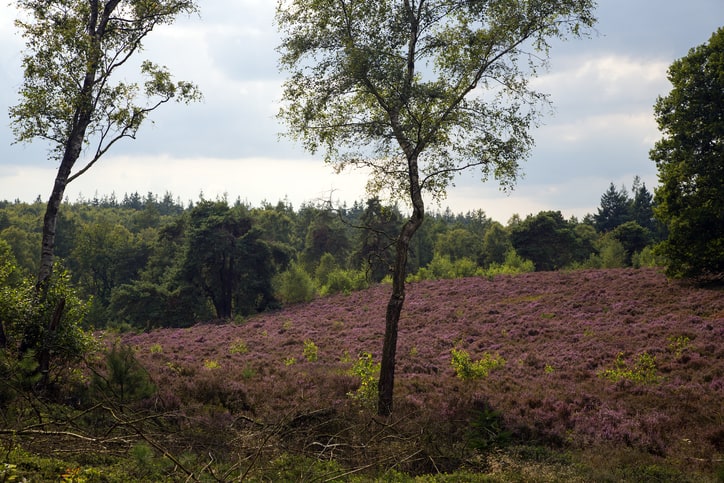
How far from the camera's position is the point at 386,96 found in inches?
520

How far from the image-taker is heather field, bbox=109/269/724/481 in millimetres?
8516

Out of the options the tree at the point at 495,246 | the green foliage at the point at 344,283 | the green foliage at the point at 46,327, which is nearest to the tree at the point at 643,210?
the tree at the point at 495,246

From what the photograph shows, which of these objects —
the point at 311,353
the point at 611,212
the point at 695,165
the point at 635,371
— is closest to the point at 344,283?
the point at 311,353

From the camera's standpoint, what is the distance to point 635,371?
15023 mm

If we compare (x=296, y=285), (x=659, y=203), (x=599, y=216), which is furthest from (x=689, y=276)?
(x=599, y=216)

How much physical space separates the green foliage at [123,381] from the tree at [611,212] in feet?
307

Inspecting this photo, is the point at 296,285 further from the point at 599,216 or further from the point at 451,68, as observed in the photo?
the point at 599,216

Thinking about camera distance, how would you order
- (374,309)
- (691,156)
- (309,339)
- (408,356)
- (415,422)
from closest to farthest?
1. (415,422)
2. (408,356)
3. (691,156)
4. (309,339)
5. (374,309)

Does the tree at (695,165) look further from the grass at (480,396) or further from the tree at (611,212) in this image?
the tree at (611,212)

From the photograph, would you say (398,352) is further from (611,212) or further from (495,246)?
(611,212)

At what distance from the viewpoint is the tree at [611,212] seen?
88938 millimetres

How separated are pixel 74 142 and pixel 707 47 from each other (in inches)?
1115

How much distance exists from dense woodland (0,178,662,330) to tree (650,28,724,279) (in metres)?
12.5

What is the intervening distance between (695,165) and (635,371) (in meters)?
13.1
